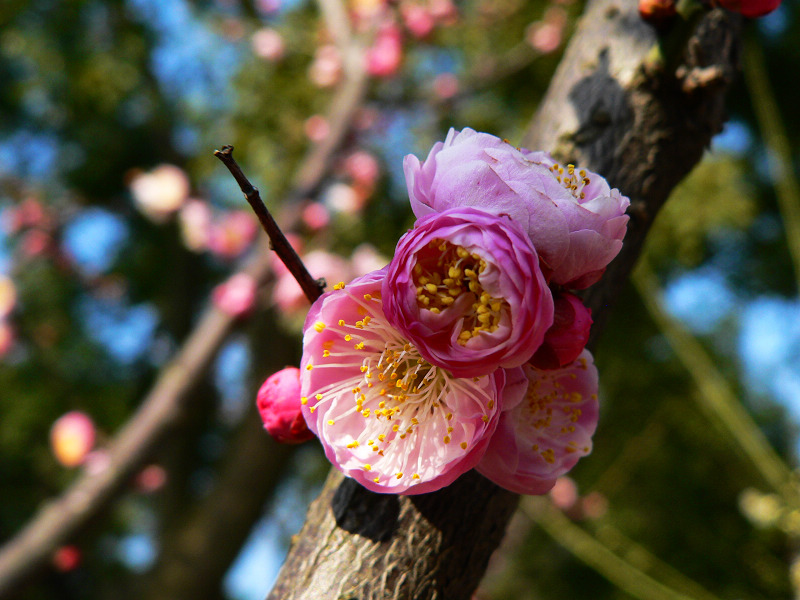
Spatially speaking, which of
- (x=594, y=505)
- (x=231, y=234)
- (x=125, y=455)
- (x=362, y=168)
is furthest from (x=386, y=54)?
(x=594, y=505)

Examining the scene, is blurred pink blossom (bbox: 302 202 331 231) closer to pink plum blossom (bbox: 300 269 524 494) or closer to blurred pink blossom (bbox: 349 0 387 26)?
blurred pink blossom (bbox: 349 0 387 26)

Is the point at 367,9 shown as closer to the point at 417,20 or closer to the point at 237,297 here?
the point at 417,20

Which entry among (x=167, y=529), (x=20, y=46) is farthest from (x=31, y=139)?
(x=167, y=529)

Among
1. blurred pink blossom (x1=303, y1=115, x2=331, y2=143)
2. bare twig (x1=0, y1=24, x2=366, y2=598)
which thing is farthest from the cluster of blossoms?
blurred pink blossom (x1=303, y1=115, x2=331, y2=143)

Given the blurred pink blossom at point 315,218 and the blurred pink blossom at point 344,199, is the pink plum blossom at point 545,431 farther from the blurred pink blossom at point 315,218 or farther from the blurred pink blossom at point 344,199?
the blurred pink blossom at point 344,199

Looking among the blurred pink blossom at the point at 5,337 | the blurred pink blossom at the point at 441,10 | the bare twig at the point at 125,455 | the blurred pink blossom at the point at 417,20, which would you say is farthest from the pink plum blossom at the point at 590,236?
the blurred pink blossom at the point at 5,337

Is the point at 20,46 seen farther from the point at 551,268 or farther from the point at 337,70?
the point at 551,268
